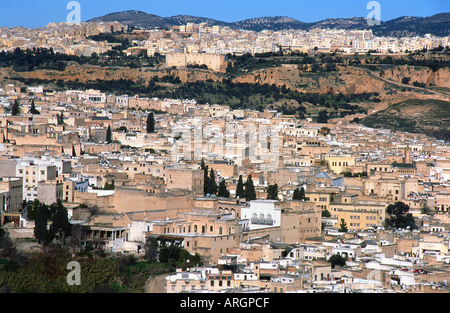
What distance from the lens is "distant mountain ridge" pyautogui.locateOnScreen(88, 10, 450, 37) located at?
11925cm

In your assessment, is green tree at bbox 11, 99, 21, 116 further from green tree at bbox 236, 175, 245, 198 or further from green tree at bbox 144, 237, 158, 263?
green tree at bbox 144, 237, 158, 263

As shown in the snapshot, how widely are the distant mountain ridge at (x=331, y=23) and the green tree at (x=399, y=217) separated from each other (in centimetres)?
8782

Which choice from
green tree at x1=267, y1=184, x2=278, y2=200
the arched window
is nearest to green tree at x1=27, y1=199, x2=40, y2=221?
the arched window

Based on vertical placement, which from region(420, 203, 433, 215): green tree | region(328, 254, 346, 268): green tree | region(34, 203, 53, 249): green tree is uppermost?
region(34, 203, 53, 249): green tree

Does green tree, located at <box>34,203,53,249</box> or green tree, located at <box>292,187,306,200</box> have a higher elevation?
green tree, located at <box>292,187,306,200</box>

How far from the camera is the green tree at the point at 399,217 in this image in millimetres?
27203

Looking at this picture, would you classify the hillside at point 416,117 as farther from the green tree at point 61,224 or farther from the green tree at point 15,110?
the green tree at point 61,224

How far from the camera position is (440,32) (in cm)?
A: 11562

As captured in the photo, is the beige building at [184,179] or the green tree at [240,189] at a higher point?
the beige building at [184,179]

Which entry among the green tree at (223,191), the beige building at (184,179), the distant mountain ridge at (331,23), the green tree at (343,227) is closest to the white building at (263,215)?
the green tree at (343,227)

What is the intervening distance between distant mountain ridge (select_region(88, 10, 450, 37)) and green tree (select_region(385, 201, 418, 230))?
288 feet

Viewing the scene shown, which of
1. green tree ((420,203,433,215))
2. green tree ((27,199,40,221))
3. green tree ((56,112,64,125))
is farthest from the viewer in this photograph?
green tree ((56,112,64,125))

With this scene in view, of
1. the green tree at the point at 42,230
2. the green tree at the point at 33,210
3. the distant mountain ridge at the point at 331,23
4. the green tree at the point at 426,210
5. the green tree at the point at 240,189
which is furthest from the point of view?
the distant mountain ridge at the point at 331,23
